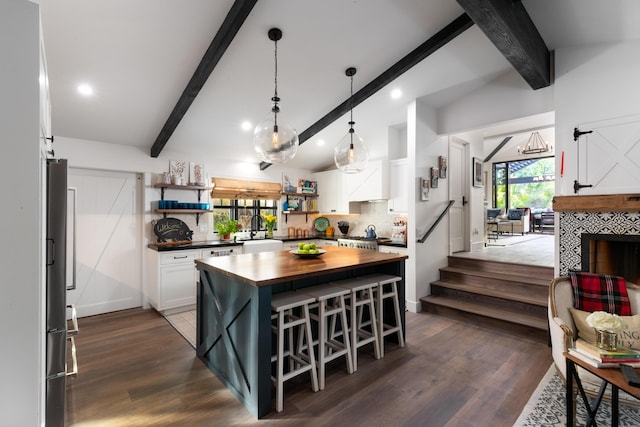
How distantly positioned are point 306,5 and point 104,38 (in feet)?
5.81

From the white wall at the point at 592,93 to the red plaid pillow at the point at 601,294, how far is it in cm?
97

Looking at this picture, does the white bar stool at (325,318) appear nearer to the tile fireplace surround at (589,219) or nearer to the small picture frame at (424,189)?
the small picture frame at (424,189)

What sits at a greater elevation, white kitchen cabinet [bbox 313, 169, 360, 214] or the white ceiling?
the white ceiling

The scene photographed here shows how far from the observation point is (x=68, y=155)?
3.90 metres

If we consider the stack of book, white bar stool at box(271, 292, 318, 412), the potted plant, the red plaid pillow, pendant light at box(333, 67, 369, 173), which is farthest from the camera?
the potted plant

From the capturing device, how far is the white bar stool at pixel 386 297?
9.78ft

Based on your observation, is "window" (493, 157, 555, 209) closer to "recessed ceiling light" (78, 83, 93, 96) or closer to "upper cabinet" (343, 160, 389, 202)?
"upper cabinet" (343, 160, 389, 202)

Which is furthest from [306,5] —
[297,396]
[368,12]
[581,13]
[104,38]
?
[297,396]

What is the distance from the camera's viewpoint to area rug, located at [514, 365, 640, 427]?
6.57 ft

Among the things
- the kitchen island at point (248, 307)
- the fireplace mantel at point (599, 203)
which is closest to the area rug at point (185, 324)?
the kitchen island at point (248, 307)

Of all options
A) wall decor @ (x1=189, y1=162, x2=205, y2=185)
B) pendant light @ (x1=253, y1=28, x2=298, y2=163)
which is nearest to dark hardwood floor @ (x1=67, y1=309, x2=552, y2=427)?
pendant light @ (x1=253, y1=28, x2=298, y2=163)

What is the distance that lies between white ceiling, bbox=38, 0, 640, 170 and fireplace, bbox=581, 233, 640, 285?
6.30 ft

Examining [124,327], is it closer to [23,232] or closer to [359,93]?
[23,232]

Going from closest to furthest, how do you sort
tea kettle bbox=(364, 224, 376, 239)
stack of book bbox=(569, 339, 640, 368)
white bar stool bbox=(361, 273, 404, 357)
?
stack of book bbox=(569, 339, 640, 368)
white bar stool bbox=(361, 273, 404, 357)
tea kettle bbox=(364, 224, 376, 239)
